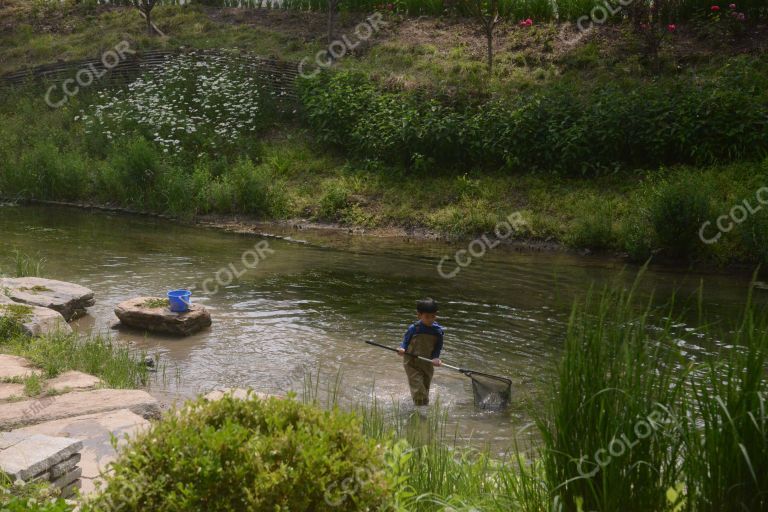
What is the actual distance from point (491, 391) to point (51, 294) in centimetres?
612

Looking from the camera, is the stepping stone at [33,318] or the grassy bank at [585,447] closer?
the grassy bank at [585,447]

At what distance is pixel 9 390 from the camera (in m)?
7.27

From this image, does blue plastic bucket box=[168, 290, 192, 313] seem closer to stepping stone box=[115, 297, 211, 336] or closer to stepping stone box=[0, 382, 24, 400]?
stepping stone box=[115, 297, 211, 336]

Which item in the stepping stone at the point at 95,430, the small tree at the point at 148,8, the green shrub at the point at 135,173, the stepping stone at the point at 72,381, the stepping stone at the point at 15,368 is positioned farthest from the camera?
the small tree at the point at 148,8

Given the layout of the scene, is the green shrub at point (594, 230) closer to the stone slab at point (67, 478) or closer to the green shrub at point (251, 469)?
the stone slab at point (67, 478)

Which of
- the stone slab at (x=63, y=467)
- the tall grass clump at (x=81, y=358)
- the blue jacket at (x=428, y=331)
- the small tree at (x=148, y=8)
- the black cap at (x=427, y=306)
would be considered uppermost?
the small tree at (x=148, y=8)

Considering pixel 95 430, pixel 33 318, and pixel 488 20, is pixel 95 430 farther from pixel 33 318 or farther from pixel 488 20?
pixel 488 20

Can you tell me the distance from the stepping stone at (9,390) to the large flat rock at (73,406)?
0.22 metres

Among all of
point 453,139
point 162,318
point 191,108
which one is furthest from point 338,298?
point 191,108

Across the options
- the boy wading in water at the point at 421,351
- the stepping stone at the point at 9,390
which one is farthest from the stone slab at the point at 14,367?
the boy wading in water at the point at 421,351

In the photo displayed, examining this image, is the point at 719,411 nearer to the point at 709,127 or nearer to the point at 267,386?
the point at 267,386

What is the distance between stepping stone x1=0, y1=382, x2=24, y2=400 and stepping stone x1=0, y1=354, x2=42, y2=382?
16 centimetres

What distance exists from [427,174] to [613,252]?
508cm

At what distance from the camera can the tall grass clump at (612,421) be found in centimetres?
403
